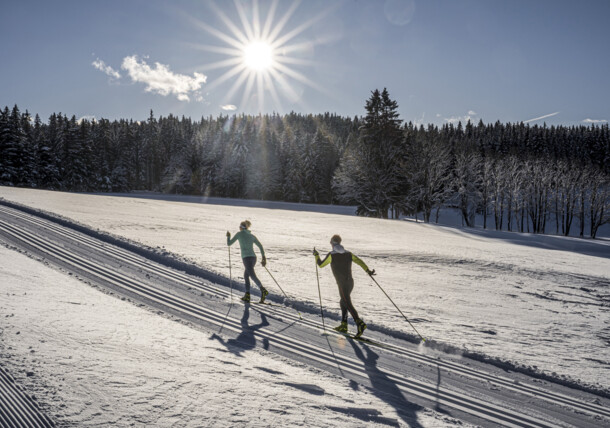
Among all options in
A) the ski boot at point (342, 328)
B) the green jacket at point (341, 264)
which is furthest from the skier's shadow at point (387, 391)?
the green jacket at point (341, 264)

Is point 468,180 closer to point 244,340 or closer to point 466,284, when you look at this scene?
point 466,284

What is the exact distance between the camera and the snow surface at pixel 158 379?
4.14 m

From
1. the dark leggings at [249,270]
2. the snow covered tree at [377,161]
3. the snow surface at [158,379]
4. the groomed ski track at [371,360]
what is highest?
the snow covered tree at [377,161]

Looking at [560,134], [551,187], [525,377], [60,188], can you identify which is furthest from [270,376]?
[560,134]

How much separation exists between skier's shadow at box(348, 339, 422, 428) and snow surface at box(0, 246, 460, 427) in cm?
11

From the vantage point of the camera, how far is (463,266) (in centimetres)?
1538

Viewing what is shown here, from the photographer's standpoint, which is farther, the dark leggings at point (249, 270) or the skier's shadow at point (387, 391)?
the dark leggings at point (249, 270)

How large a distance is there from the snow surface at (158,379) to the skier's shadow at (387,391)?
11 cm

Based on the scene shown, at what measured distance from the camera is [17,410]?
12.8 feet

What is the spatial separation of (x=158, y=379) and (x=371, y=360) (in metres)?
3.60

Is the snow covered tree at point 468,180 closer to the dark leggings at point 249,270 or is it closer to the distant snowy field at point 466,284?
the distant snowy field at point 466,284

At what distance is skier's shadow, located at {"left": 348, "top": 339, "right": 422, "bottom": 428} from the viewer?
4652mm

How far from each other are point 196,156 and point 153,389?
7781cm

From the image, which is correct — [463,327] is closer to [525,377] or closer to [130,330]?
[525,377]
